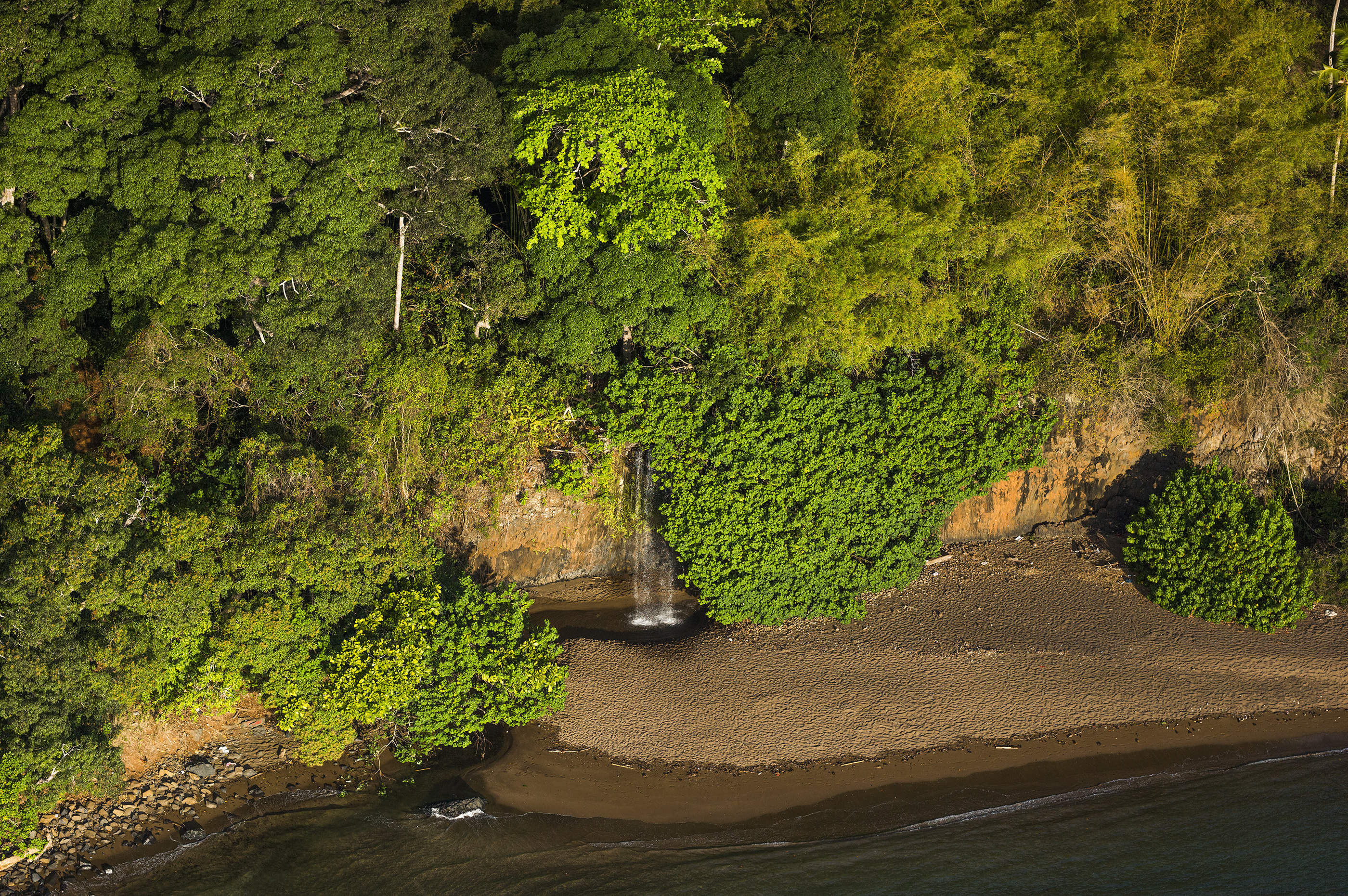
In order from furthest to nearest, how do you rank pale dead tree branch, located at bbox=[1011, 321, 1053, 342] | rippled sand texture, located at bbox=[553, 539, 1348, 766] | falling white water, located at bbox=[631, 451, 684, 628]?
falling white water, located at bbox=[631, 451, 684, 628], pale dead tree branch, located at bbox=[1011, 321, 1053, 342], rippled sand texture, located at bbox=[553, 539, 1348, 766]

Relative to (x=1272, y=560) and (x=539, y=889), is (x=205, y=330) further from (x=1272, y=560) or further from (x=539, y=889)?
(x=1272, y=560)

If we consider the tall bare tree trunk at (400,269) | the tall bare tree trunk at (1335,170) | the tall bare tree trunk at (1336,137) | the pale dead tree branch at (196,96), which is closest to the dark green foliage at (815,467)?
the tall bare tree trunk at (400,269)

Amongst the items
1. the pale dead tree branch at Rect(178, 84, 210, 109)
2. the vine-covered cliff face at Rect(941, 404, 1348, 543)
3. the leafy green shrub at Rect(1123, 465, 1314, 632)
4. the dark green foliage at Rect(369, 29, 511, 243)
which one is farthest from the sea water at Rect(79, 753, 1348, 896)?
the pale dead tree branch at Rect(178, 84, 210, 109)

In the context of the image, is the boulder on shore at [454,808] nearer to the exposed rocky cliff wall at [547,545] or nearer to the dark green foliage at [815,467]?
the exposed rocky cliff wall at [547,545]

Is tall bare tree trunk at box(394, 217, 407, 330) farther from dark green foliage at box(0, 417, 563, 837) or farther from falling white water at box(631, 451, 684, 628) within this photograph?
falling white water at box(631, 451, 684, 628)

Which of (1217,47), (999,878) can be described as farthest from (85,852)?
(1217,47)

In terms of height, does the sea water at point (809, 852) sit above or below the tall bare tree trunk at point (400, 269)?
below

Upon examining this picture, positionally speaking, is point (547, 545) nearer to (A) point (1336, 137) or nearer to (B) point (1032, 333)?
(B) point (1032, 333)
